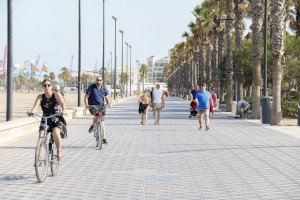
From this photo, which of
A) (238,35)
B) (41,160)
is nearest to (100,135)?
(41,160)

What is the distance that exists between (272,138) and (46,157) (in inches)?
402

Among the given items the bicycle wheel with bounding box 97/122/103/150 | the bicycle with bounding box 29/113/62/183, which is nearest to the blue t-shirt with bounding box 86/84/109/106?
the bicycle wheel with bounding box 97/122/103/150

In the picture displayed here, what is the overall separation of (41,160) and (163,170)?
2.51 meters

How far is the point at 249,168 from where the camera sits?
11625mm

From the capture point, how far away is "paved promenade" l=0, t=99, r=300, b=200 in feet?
29.1

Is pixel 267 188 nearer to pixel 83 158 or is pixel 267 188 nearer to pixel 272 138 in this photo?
pixel 83 158

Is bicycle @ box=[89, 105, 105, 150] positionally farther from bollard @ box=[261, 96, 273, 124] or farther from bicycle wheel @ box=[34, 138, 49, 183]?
bollard @ box=[261, 96, 273, 124]

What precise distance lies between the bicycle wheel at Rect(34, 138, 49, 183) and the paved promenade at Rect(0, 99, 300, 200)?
0.16m

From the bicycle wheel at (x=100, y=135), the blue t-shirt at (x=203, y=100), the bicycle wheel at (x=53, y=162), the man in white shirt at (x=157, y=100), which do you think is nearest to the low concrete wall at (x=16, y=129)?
the bicycle wheel at (x=100, y=135)

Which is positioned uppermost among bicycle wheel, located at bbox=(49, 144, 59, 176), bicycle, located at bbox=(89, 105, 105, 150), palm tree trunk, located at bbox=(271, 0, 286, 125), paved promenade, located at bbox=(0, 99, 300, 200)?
palm tree trunk, located at bbox=(271, 0, 286, 125)

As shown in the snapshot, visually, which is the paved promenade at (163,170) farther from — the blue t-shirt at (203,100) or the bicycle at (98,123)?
the blue t-shirt at (203,100)

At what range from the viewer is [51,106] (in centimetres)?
1041

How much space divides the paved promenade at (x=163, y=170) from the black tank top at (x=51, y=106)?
1.11m

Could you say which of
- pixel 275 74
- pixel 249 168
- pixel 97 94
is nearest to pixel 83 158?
pixel 97 94
